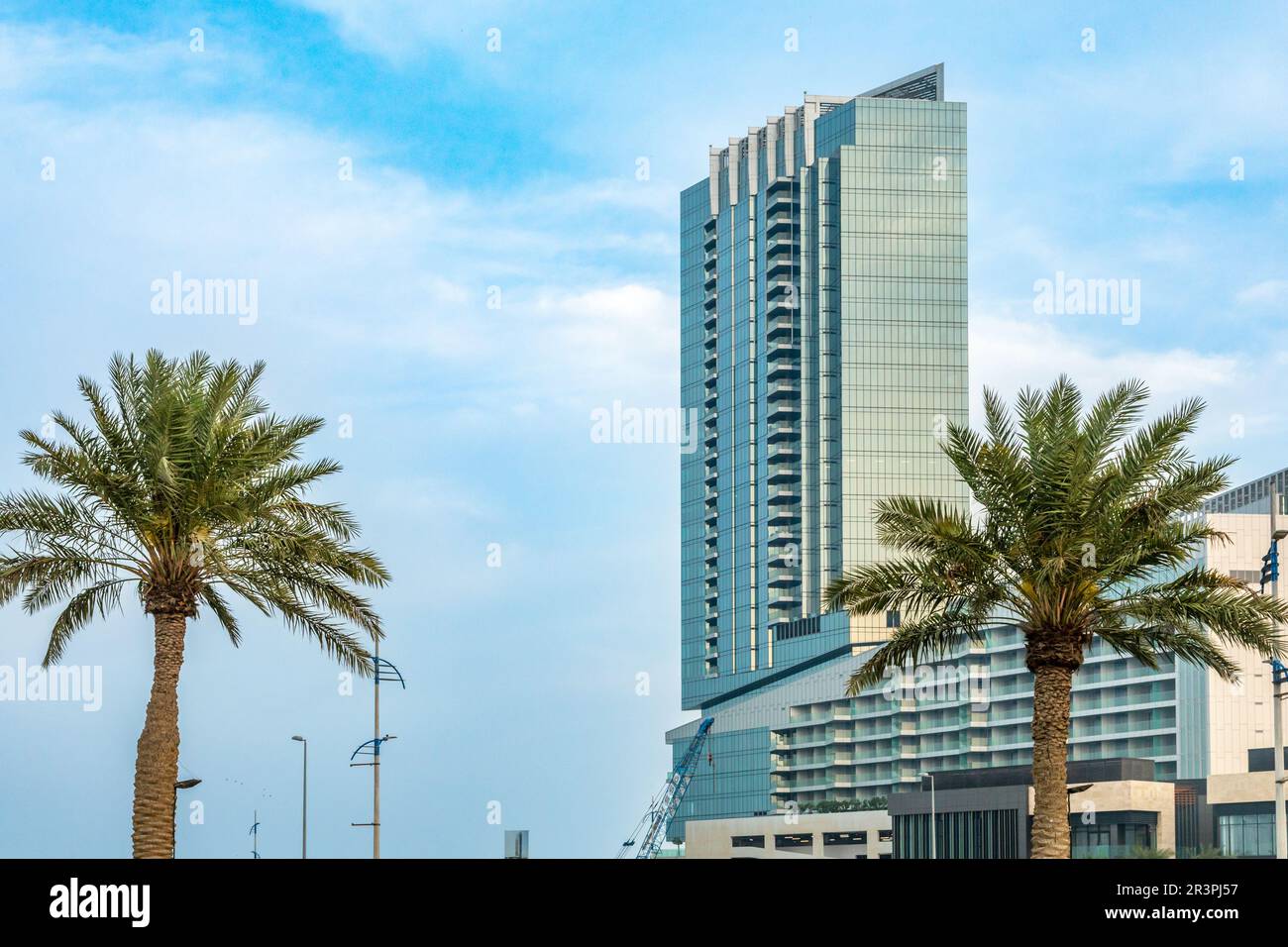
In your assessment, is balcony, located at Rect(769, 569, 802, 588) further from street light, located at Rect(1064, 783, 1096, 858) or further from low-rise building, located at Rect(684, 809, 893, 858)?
street light, located at Rect(1064, 783, 1096, 858)

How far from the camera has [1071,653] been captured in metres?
34.2

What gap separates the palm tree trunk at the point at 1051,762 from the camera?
33.5 meters

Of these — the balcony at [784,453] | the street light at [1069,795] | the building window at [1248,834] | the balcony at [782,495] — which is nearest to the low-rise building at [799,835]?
the building window at [1248,834]

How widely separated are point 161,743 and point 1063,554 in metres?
19.1

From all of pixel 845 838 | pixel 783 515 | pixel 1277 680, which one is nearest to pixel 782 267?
pixel 783 515

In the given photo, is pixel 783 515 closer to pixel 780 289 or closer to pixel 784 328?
pixel 784 328

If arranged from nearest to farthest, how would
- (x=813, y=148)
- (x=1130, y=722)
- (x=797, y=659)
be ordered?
(x=1130, y=722)
(x=797, y=659)
(x=813, y=148)

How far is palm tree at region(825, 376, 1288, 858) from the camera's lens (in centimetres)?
3362

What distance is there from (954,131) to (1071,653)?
16100 cm

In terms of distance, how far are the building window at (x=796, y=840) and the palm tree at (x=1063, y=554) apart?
4795 inches

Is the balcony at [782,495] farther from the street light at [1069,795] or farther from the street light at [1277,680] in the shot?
the street light at [1277,680]

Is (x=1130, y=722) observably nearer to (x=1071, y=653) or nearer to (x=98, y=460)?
(x=1071, y=653)
